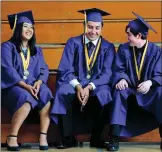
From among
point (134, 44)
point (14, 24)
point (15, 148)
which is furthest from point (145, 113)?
point (14, 24)

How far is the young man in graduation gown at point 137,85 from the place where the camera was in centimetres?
344

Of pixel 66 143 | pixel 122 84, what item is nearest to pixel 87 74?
pixel 122 84

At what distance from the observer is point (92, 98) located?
3555 mm

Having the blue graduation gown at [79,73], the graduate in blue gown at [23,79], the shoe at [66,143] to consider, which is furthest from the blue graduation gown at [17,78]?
the shoe at [66,143]

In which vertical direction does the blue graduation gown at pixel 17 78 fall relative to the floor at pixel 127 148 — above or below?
above

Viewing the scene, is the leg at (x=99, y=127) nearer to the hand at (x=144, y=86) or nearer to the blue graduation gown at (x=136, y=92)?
the blue graduation gown at (x=136, y=92)

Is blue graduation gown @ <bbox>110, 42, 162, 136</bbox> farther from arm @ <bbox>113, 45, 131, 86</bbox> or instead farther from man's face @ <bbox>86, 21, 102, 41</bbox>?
man's face @ <bbox>86, 21, 102, 41</bbox>

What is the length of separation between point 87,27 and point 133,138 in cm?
102

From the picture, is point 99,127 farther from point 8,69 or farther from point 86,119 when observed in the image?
point 8,69

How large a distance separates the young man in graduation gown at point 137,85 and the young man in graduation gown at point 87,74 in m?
0.10

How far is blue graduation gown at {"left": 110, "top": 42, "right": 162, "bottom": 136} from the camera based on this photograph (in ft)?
11.2

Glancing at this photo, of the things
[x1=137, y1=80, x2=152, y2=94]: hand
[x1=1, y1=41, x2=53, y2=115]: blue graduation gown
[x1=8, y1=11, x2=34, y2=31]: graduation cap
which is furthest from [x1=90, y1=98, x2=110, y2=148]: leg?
[x1=8, y1=11, x2=34, y2=31]: graduation cap

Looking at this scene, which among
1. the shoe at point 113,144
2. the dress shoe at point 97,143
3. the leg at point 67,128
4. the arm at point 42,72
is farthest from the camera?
the arm at point 42,72

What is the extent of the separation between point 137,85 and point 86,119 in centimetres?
52
